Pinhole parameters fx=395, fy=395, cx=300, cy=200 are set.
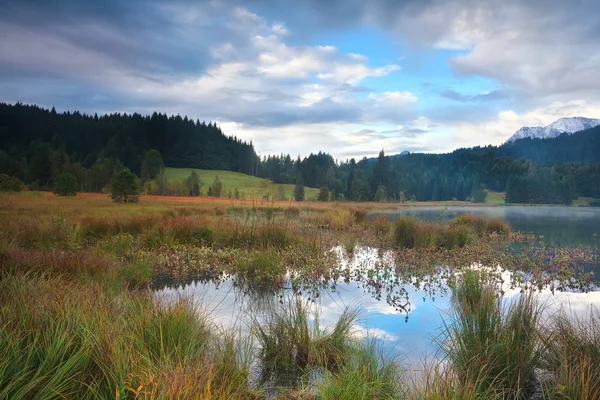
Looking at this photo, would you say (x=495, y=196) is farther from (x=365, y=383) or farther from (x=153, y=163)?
(x=365, y=383)

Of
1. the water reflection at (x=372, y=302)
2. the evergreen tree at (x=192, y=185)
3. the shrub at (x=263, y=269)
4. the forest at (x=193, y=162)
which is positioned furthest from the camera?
the evergreen tree at (x=192, y=185)

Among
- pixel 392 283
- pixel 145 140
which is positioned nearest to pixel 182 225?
pixel 392 283

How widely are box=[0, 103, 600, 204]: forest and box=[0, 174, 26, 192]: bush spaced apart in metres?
0.24

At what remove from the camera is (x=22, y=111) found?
1541 centimetres

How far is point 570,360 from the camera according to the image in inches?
146

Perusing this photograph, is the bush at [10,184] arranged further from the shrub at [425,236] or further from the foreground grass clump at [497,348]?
the foreground grass clump at [497,348]

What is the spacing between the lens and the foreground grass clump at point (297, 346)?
4.52 m

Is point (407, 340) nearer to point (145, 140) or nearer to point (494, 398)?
point (494, 398)

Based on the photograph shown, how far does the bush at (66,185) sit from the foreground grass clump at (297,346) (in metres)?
14.3

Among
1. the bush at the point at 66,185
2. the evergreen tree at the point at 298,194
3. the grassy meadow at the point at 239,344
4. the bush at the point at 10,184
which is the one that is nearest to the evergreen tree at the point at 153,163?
the bush at the point at 66,185

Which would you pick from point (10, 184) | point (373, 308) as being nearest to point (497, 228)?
point (373, 308)

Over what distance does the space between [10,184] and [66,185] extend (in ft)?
12.2

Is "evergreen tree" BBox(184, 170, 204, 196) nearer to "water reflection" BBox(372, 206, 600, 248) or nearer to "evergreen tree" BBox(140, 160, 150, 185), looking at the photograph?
"evergreen tree" BBox(140, 160, 150, 185)

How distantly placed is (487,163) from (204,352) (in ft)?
466
